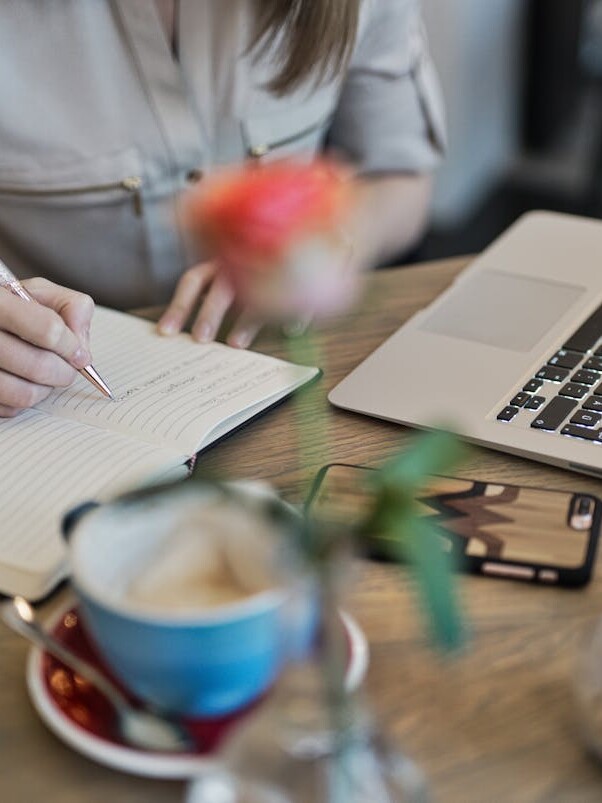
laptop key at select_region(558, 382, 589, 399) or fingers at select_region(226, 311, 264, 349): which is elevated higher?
fingers at select_region(226, 311, 264, 349)

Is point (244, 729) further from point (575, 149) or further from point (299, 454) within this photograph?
point (575, 149)

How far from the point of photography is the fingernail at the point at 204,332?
81cm

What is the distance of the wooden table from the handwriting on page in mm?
52

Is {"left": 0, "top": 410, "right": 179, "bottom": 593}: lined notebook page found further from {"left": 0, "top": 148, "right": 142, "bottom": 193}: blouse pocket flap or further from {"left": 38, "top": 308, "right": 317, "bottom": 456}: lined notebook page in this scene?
{"left": 0, "top": 148, "right": 142, "bottom": 193}: blouse pocket flap

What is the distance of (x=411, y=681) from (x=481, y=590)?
0.25ft

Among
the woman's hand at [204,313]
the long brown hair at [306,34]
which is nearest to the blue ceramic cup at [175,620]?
the woman's hand at [204,313]

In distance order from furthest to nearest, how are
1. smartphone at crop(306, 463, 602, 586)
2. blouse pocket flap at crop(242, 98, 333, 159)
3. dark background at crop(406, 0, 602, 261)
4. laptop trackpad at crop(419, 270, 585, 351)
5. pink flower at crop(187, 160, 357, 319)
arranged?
dark background at crop(406, 0, 602, 261) → blouse pocket flap at crop(242, 98, 333, 159) → laptop trackpad at crop(419, 270, 585, 351) → smartphone at crop(306, 463, 602, 586) → pink flower at crop(187, 160, 357, 319)

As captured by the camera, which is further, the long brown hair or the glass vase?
the long brown hair

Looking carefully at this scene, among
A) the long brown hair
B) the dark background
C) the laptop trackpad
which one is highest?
Answer: the long brown hair

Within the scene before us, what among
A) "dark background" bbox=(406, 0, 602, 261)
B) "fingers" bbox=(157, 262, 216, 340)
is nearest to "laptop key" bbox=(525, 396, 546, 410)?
"fingers" bbox=(157, 262, 216, 340)

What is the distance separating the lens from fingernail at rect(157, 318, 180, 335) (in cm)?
83

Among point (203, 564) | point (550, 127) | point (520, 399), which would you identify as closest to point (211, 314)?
point (520, 399)

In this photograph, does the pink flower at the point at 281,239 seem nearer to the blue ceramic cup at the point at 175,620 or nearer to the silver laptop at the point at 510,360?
the blue ceramic cup at the point at 175,620

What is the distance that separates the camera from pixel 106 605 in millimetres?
421
